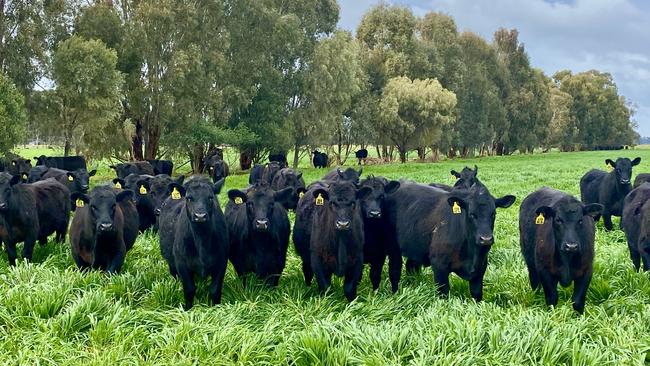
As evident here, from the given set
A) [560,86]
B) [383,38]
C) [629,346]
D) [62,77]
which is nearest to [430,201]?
[629,346]

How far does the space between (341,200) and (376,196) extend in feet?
3.92

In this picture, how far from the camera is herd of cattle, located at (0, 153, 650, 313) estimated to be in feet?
21.6

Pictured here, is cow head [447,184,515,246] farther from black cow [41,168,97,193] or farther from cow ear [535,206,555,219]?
black cow [41,168,97,193]

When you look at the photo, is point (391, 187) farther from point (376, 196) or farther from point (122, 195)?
point (122, 195)

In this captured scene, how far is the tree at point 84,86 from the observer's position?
25.4 m

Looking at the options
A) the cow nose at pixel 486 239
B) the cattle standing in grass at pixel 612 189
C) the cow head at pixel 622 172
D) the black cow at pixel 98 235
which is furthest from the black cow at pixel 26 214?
the cow head at pixel 622 172

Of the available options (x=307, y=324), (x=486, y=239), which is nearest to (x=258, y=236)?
(x=307, y=324)

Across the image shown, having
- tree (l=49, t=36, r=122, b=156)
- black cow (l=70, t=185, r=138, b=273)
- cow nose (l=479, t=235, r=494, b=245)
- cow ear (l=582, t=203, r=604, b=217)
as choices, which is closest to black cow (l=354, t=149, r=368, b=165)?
tree (l=49, t=36, r=122, b=156)

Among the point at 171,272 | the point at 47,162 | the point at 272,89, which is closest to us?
the point at 171,272

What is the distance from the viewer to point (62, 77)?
84.5 ft

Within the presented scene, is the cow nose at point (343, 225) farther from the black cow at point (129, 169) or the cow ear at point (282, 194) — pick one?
the black cow at point (129, 169)

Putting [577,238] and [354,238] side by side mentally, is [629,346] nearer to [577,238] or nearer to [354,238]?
[577,238]

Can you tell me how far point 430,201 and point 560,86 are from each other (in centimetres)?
9114

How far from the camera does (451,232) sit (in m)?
6.88
